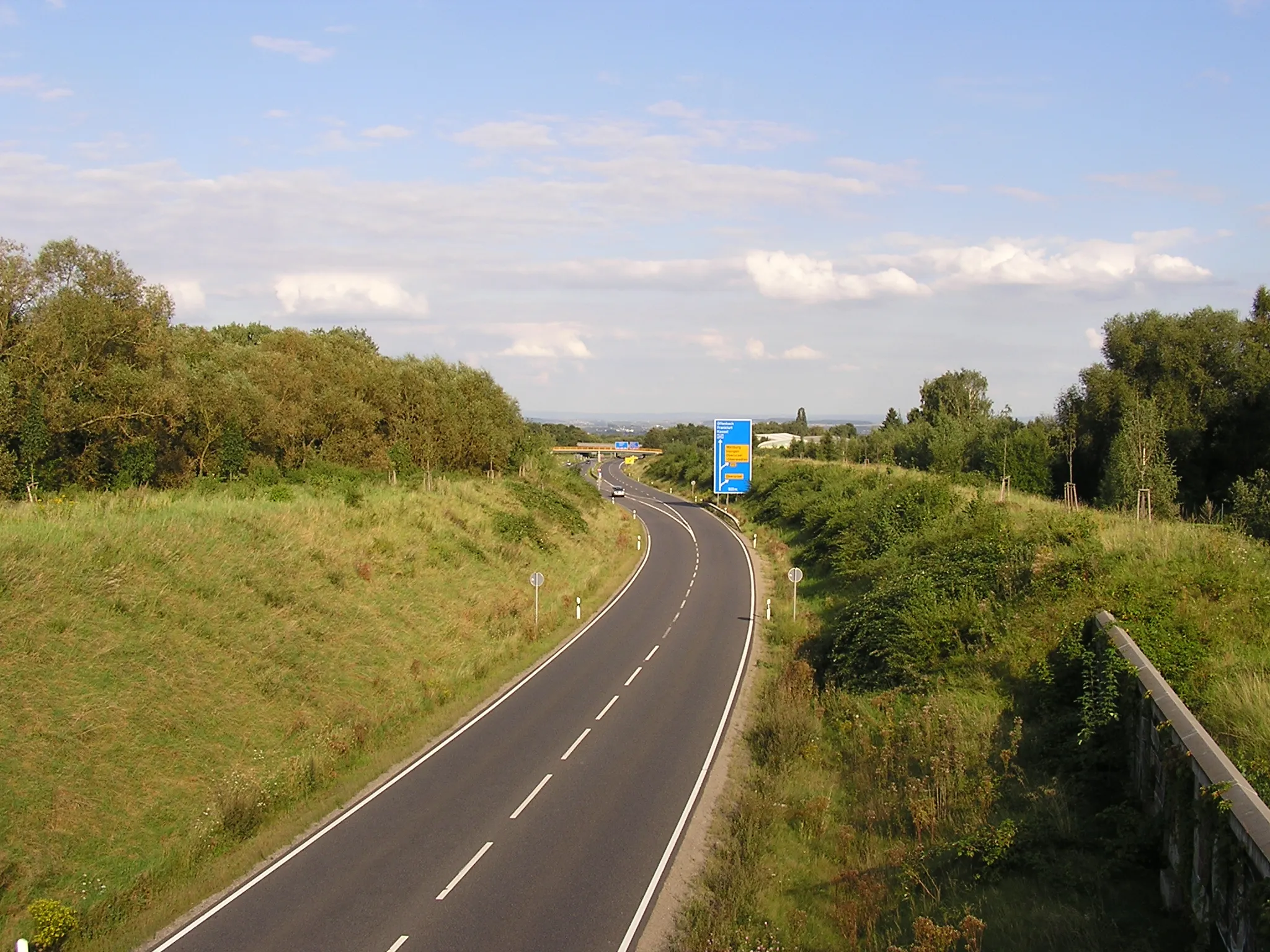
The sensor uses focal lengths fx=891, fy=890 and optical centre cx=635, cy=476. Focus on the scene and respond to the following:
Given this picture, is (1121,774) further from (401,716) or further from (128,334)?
(128,334)

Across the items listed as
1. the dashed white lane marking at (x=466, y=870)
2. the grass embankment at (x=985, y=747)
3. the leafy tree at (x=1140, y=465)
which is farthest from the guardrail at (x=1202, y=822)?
the leafy tree at (x=1140, y=465)

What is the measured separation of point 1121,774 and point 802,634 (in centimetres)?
1679

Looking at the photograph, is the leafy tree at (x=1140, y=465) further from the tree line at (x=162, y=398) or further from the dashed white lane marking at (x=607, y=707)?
the tree line at (x=162, y=398)

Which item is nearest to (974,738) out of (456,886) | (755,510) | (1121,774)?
(1121,774)

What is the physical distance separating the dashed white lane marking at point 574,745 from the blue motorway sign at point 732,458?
45.1 metres

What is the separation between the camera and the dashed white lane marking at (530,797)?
50.9 ft

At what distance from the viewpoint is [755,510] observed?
68375 millimetres

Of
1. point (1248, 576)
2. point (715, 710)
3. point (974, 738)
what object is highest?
point (1248, 576)

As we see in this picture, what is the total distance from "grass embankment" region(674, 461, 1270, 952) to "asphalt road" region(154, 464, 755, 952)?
135cm

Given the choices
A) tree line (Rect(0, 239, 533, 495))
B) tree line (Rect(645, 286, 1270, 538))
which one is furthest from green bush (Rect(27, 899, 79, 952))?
tree line (Rect(645, 286, 1270, 538))

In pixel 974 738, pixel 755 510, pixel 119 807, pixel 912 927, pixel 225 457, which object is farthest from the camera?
pixel 755 510

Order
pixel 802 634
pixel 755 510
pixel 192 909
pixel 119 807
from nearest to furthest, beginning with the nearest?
pixel 192 909
pixel 119 807
pixel 802 634
pixel 755 510

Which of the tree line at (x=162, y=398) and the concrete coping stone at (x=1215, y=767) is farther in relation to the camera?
the tree line at (x=162, y=398)

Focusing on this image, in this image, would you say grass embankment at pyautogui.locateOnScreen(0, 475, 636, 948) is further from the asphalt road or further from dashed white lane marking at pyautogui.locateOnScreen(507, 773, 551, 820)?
dashed white lane marking at pyautogui.locateOnScreen(507, 773, 551, 820)
